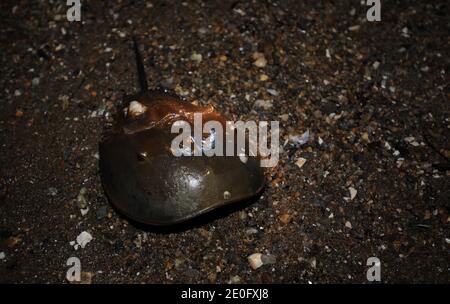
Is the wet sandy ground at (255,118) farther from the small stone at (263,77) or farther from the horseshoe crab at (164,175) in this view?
the horseshoe crab at (164,175)

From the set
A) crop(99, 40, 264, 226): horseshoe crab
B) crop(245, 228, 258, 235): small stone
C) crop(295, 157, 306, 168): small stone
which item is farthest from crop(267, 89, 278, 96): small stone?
crop(245, 228, 258, 235): small stone

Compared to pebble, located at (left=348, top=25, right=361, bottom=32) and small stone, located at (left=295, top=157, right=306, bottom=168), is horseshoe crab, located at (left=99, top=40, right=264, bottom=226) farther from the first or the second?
pebble, located at (left=348, top=25, right=361, bottom=32)

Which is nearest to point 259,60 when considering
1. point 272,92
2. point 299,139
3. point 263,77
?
point 263,77

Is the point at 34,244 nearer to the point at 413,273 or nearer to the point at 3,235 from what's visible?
the point at 3,235

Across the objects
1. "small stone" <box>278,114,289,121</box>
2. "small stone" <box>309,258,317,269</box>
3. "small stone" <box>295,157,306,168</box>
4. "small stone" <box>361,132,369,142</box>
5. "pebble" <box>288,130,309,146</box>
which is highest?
"small stone" <box>278,114,289,121</box>

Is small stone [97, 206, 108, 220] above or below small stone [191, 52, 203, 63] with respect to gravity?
below

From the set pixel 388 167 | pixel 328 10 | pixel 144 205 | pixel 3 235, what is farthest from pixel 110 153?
pixel 328 10
